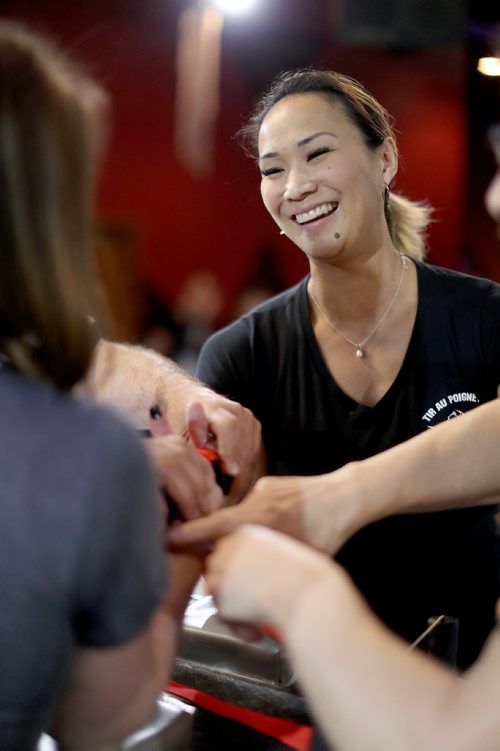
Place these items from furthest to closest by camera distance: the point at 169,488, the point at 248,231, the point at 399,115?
the point at 248,231 → the point at 399,115 → the point at 169,488

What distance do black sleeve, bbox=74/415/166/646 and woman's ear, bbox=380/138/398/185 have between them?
1.18 meters

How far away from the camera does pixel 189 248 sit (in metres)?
6.53

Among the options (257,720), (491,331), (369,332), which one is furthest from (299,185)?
(257,720)

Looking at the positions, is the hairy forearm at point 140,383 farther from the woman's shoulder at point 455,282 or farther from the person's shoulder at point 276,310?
the woman's shoulder at point 455,282

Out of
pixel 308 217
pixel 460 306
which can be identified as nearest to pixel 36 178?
pixel 308 217

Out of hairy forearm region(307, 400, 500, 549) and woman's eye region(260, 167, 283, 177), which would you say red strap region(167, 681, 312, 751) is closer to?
hairy forearm region(307, 400, 500, 549)

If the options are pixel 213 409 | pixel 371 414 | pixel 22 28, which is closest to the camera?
pixel 22 28

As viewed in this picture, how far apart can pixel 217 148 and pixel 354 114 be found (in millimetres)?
5004

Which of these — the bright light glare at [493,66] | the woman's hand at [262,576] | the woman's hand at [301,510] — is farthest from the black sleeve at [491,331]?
the woman's hand at [262,576]

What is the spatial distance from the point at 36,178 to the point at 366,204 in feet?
3.34

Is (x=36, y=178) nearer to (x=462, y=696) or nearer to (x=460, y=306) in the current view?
(x=462, y=696)

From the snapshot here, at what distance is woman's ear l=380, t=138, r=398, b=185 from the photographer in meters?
1.67

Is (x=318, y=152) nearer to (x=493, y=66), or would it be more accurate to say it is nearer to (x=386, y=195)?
(x=386, y=195)

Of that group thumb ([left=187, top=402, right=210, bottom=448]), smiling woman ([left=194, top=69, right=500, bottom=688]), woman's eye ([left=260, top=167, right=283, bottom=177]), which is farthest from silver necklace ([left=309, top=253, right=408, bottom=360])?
thumb ([left=187, top=402, right=210, bottom=448])
